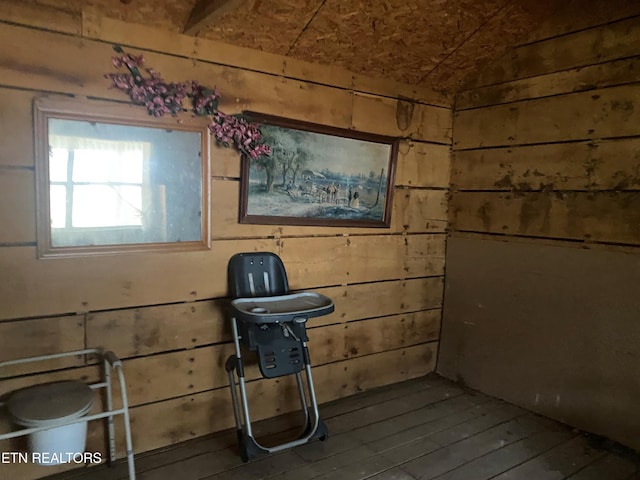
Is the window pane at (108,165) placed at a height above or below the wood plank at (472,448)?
above

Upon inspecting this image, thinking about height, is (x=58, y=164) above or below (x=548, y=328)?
above

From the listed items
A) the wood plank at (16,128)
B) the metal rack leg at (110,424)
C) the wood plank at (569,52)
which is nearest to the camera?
the wood plank at (16,128)

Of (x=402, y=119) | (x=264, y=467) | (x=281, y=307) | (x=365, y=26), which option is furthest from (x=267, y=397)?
(x=365, y=26)

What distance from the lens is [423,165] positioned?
299 centimetres

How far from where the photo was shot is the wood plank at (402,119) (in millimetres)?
2680

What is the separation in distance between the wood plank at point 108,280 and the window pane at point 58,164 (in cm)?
30

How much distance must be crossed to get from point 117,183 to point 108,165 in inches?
3.2

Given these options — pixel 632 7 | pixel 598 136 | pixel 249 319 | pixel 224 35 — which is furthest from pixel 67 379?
pixel 632 7

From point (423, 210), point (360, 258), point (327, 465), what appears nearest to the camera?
point (327, 465)

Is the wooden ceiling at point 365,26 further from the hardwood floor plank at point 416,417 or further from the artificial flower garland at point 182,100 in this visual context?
the hardwood floor plank at point 416,417

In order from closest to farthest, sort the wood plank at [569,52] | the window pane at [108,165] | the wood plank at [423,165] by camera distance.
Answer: the window pane at [108,165] → the wood plank at [569,52] → the wood plank at [423,165]

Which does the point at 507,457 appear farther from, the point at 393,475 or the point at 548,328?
the point at 548,328

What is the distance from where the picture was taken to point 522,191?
8.87 feet

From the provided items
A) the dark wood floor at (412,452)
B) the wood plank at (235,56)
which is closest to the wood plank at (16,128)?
the wood plank at (235,56)
